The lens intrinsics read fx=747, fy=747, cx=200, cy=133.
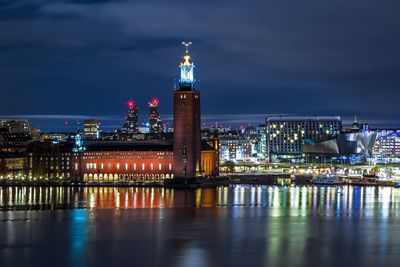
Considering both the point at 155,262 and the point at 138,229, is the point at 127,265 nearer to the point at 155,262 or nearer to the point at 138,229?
the point at 155,262

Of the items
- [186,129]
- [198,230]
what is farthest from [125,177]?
[198,230]

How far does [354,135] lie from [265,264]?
79.6 m

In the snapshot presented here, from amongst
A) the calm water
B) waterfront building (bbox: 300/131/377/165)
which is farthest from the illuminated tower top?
waterfront building (bbox: 300/131/377/165)

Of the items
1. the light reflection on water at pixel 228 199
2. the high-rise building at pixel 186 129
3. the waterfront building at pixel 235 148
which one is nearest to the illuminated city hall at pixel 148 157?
the high-rise building at pixel 186 129

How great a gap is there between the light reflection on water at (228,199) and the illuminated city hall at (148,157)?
435cm

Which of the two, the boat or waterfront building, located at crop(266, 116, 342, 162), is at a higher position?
waterfront building, located at crop(266, 116, 342, 162)

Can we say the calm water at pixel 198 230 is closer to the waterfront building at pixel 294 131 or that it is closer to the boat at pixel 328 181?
the boat at pixel 328 181

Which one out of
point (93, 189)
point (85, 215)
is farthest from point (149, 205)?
point (93, 189)

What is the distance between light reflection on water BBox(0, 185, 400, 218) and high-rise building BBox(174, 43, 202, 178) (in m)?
3.36

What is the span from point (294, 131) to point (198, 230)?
89.4 m

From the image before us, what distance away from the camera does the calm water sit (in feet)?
104

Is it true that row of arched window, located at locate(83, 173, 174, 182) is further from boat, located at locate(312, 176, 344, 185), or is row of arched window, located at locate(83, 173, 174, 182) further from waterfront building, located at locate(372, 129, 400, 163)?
waterfront building, located at locate(372, 129, 400, 163)

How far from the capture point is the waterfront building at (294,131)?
126 m

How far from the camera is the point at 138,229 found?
128ft
